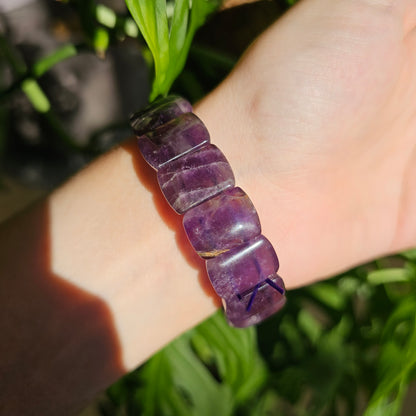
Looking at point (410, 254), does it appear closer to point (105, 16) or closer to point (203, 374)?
point (203, 374)

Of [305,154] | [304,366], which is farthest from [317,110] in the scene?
[304,366]

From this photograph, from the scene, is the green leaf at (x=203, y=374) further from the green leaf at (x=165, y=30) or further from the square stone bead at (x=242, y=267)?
the green leaf at (x=165, y=30)

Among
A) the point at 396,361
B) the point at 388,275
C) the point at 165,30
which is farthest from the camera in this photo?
the point at 388,275

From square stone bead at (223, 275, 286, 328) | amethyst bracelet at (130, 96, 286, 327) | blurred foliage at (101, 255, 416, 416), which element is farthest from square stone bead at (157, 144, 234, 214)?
blurred foliage at (101, 255, 416, 416)

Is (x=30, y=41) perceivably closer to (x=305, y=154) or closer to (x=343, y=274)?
(x=305, y=154)

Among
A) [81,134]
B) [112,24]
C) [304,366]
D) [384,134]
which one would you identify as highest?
[112,24]

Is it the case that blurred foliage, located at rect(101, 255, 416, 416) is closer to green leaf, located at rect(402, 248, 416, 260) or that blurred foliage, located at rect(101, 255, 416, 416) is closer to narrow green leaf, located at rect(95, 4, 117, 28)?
green leaf, located at rect(402, 248, 416, 260)

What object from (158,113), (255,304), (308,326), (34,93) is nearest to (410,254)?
(308,326)
